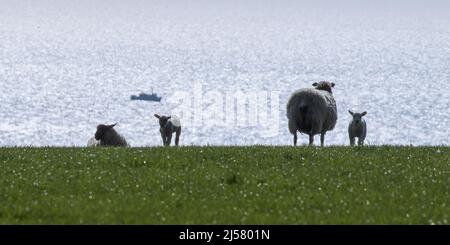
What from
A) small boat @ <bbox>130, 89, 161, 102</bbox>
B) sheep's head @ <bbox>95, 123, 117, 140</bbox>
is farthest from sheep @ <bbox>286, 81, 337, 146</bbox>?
small boat @ <bbox>130, 89, 161, 102</bbox>

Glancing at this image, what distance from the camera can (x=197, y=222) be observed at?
15547 mm

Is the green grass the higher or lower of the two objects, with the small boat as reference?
higher

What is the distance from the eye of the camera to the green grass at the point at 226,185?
53.2ft

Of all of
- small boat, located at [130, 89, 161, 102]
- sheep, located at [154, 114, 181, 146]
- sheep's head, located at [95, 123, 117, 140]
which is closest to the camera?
sheep's head, located at [95, 123, 117, 140]

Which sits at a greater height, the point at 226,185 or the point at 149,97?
the point at 226,185

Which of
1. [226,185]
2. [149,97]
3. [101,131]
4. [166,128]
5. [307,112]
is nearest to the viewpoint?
[226,185]

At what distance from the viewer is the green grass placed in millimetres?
16203

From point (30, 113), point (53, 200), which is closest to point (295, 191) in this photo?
point (53, 200)

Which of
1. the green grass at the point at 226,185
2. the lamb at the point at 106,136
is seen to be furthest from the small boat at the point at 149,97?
the green grass at the point at 226,185

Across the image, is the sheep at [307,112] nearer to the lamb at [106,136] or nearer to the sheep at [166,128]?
the lamb at [106,136]

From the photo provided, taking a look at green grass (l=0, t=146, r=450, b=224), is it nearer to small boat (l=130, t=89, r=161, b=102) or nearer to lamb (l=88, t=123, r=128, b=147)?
lamb (l=88, t=123, r=128, b=147)

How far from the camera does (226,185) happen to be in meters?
19.1

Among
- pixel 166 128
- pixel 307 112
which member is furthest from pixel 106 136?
pixel 307 112

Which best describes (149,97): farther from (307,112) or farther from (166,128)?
(307,112)
